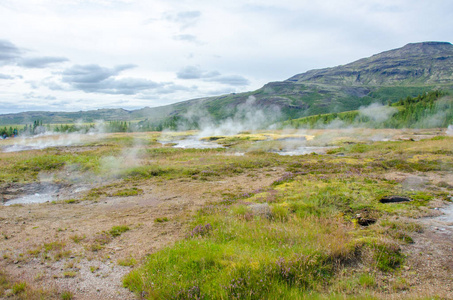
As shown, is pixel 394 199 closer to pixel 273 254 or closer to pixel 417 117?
pixel 273 254

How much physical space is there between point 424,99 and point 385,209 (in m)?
123

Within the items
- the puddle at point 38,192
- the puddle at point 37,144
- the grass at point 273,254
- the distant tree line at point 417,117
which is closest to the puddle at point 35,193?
the puddle at point 38,192

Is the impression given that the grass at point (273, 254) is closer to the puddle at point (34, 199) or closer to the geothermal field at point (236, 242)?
the geothermal field at point (236, 242)

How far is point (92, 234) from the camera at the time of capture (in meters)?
10.8

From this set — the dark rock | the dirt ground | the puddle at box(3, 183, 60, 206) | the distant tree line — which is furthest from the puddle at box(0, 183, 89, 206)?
the distant tree line

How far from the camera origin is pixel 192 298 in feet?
17.4

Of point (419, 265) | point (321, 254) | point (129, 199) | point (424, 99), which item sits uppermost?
point (424, 99)

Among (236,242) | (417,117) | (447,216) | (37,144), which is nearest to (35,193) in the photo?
(236,242)

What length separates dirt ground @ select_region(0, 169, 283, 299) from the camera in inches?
280

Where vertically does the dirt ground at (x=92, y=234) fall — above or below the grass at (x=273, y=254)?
below

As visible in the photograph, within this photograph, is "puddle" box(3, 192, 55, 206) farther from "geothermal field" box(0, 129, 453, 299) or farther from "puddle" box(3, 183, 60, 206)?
"geothermal field" box(0, 129, 453, 299)

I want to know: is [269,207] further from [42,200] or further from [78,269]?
[42,200]

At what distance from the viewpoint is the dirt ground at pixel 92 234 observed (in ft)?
23.3

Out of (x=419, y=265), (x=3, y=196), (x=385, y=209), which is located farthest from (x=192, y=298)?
(x=3, y=196)
